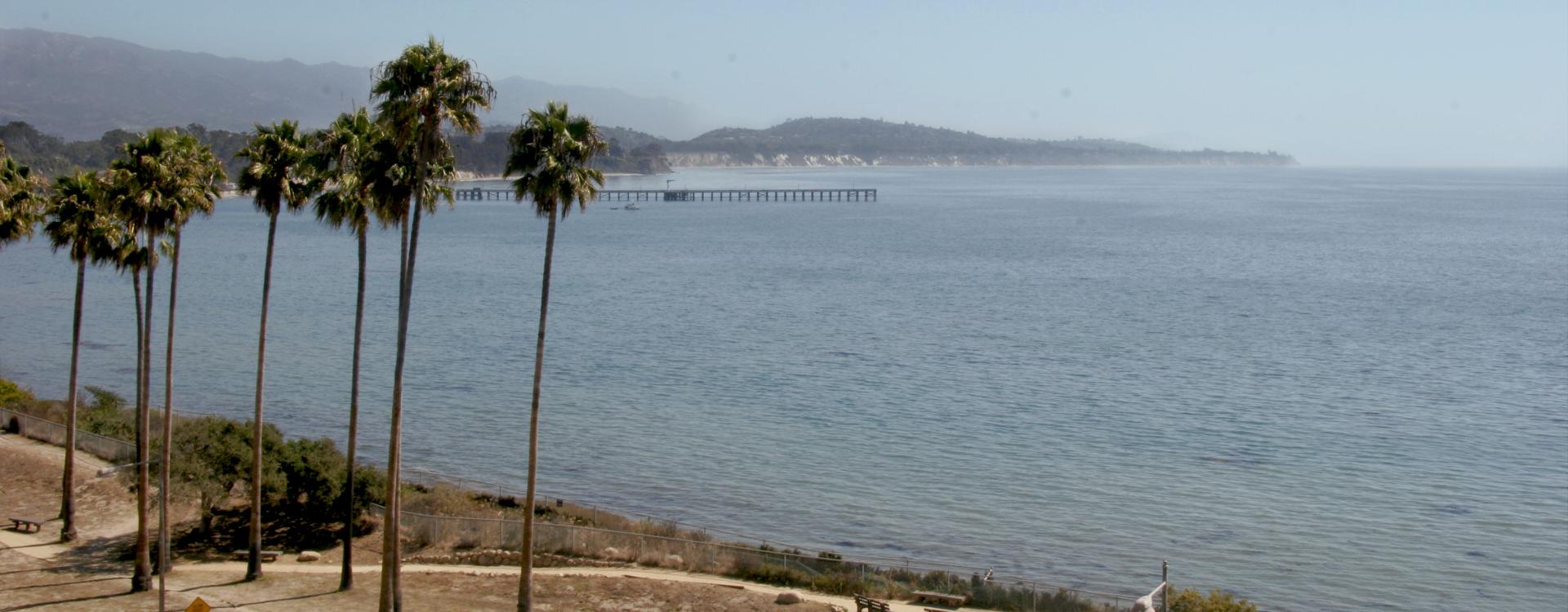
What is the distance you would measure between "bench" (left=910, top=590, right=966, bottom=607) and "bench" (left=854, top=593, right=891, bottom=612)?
2.04 metres

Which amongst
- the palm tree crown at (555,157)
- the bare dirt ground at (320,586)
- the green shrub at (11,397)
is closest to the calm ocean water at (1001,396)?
the green shrub at (11,397)

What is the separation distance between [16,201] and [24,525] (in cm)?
827

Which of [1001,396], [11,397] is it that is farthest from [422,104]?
[1001,396]

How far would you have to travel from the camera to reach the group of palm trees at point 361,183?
80.9ft

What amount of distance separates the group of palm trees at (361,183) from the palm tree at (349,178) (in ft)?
0.11

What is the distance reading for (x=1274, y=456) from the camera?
49281mm

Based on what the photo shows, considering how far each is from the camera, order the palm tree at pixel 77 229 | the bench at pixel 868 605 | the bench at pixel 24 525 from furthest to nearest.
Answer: the bench at pixel 24 525
the palm tree at pixel 77 229
the bench at pixel 868 605

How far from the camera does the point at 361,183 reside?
87.2 feet

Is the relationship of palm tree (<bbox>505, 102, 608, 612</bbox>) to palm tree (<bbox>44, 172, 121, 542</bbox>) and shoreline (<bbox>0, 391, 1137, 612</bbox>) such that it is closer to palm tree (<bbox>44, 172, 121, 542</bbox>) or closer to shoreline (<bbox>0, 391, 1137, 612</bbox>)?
shoreline (<bbox>0, 391, 1137, 612</bbox>)

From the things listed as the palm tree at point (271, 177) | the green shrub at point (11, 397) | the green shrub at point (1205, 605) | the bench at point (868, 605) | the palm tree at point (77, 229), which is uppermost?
the palm tree at point (271, 177)

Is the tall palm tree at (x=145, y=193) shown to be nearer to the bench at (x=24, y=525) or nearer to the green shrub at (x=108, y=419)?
the bench at (x=24, y=525)

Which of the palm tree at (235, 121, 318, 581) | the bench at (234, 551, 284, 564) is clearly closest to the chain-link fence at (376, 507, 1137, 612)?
the bench at (234, 551, 284, 564)

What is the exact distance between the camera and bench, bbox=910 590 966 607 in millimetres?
29938

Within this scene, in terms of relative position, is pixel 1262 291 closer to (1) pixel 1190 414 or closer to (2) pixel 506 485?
(1) pixel 1190 414
